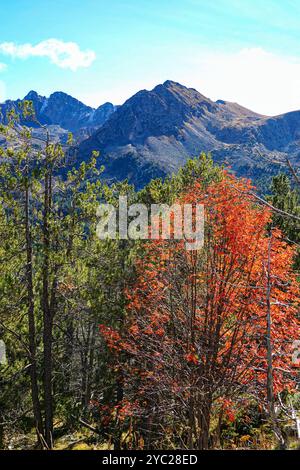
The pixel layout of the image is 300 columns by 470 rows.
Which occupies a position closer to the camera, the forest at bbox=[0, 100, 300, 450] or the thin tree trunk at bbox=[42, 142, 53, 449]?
the forest at bbox=[0, 100, 300, 450]

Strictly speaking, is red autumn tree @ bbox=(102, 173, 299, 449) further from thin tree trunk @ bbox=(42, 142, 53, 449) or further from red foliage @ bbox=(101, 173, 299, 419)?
thin tree trunk @ bbox=(42, 142, 53, 449)

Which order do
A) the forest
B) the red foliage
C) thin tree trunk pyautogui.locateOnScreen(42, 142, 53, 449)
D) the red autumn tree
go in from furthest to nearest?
1. thin tree trunk pyautogui.locateOnScreen(42, 142, 53, 449)
2. the forest
3. the red foliage
4. the red autumn tree

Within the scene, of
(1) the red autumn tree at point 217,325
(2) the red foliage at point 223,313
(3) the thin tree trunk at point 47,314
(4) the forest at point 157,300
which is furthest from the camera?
(3) the thin tree trunk at point 47,314

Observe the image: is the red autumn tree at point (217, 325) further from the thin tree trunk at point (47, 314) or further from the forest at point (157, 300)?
the thin tree trunk at point (47, 314)

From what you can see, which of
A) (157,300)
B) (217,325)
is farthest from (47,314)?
(217,325)

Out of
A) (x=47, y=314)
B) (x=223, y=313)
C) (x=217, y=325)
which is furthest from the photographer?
(x=47, y=314)

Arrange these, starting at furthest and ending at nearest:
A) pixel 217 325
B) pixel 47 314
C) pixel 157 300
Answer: pixel 157 300 < pixel 47 314 < pixel 217 325

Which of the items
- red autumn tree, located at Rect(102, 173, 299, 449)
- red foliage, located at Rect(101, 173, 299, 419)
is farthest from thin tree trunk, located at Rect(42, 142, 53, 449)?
red foliage, located at Rect(101, 173, 299, 419)

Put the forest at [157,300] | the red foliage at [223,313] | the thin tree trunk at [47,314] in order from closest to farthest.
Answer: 1. the red foliage at [223,313]
2. the forest at [157,300]
3. the thin tree trunk at [47,314]

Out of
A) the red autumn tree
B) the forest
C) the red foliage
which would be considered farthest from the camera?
the forest

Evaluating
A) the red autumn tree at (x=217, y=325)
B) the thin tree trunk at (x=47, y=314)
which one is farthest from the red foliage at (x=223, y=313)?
the thin tree trunk at (x=47, y=314)

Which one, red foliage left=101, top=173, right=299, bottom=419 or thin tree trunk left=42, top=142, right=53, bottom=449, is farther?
thin tree trunk left=42, top=142, right=53, bottom=449

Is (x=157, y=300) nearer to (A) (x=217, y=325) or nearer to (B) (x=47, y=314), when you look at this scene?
(B) (x=47, y=314)
